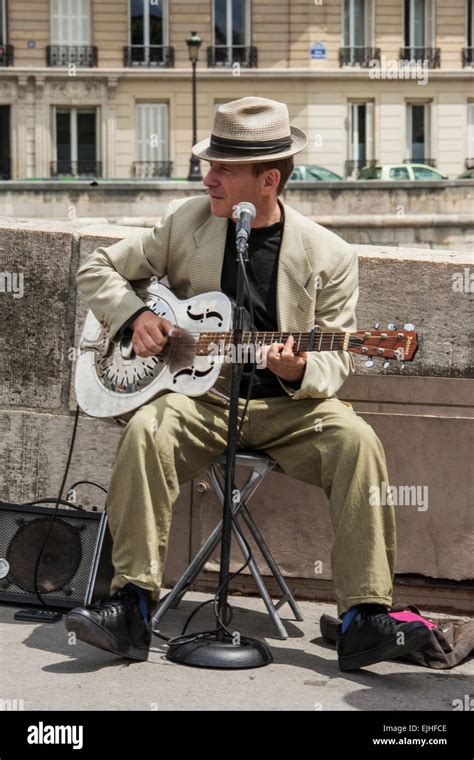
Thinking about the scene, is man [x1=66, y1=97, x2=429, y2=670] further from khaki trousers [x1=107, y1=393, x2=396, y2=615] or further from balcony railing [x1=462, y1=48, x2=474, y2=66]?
balcony railing [x1=462, y1=48, x2=474, y2=66]

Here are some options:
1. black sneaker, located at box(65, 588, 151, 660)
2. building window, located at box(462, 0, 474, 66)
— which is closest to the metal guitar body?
black sneaker, located at box(65, 588, 151, 660)

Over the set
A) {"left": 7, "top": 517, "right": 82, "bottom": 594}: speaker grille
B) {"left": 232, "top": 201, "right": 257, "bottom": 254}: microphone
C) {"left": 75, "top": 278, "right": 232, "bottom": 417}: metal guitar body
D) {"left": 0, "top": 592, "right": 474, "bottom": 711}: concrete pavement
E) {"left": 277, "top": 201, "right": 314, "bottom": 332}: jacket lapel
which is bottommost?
{"left": 0, "top": 592, "right": 474, "bottom": 711}: concrete pavement

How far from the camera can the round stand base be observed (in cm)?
429

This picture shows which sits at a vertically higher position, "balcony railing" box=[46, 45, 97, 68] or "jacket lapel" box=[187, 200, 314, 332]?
"balcony railing" box=[46, 45, 97, 68]

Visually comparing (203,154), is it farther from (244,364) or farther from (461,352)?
(461,352)

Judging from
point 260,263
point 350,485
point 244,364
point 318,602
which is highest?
point 260,263

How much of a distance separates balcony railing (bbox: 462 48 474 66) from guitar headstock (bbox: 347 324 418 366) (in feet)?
116

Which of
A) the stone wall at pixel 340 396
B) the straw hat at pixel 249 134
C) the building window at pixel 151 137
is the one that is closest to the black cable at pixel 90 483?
the stone wall at pixel 340 396

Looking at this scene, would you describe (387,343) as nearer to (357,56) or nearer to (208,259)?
(208,259)

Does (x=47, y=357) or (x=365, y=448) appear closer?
(x=365, y=448)

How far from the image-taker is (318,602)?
539 centimetres

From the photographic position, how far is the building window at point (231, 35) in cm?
3766

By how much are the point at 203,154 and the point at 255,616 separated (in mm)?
1716
